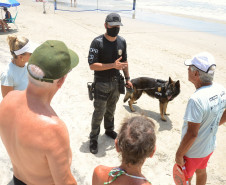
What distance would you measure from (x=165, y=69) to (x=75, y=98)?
3.87 metres

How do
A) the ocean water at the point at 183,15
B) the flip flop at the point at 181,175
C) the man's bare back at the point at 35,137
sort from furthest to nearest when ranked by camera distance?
1. the ocean water at the point at 183,15
2. the flip flop at the point at 181,175
3. the man's bare back at the point at 35,137

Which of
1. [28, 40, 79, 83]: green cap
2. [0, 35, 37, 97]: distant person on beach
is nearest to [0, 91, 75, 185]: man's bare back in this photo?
[28, 40, 79, 83]: green cap

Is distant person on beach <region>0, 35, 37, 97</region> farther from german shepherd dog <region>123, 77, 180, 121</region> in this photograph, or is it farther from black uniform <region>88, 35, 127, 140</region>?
german shepherd dog <region>123, 77, 180, 121</region>

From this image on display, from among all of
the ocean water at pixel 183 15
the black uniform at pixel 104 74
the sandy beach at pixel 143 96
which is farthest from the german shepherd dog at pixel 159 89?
the ocean water at pixel 183 15

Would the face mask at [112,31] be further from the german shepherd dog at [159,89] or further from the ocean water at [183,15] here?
the ocean water at [183,15]

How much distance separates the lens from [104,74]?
11.7 feet

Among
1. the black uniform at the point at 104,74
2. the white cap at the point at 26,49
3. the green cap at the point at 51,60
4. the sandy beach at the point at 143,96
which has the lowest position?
the sandy beach at the point at 143,96

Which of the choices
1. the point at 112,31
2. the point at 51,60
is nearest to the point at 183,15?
the point at 112,31

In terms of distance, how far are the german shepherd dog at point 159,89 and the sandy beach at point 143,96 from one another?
16.4 inches

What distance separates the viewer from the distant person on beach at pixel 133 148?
4.62 ft

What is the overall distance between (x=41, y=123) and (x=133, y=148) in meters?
0.61

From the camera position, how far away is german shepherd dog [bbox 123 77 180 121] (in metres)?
4.78

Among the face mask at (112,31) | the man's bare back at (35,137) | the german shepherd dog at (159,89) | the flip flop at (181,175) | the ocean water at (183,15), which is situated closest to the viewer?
the man's bare back at (35,137)

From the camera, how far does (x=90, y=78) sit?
698 centimetres
